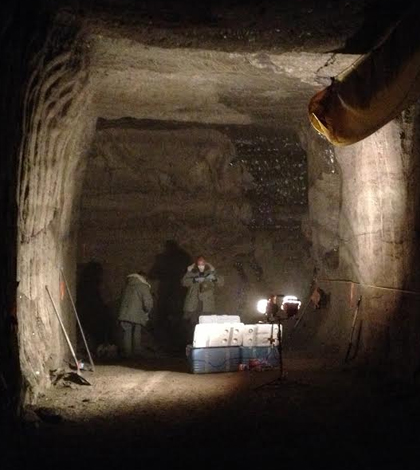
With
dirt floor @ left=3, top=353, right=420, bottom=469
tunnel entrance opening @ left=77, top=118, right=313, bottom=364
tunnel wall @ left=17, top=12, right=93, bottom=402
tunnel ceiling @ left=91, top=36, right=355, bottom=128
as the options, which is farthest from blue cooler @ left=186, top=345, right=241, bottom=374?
tunnel ceiling @ left=91, top=36, right=355, bottom=128

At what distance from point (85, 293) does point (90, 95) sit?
5433 mm

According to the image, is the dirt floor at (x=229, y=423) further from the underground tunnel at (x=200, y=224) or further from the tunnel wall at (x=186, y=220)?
the tunnel wall at (x=186, y=220)

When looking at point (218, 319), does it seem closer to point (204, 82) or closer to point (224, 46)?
point (204, 82)

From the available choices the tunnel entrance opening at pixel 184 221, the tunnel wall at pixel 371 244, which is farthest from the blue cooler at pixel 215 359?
the tunnel entrance opening at pixel 184 221

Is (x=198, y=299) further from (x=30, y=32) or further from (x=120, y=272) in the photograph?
(x=30, y=32)

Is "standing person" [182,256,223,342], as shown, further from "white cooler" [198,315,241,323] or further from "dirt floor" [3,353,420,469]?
"dirt floor" [3,353,420,469]

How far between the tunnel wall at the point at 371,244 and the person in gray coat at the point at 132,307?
3.23 metres

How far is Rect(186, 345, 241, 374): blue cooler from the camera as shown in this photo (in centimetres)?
876

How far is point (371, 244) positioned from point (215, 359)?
283 centimetres

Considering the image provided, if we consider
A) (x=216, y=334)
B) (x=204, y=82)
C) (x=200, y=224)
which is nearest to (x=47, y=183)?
(x=204, y=82)

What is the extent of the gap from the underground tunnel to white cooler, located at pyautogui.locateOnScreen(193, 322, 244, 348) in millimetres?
463

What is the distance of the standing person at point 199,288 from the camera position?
1112 cm

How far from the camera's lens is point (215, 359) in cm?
877

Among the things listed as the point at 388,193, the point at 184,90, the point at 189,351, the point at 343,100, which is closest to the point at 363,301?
the point at 388,193
